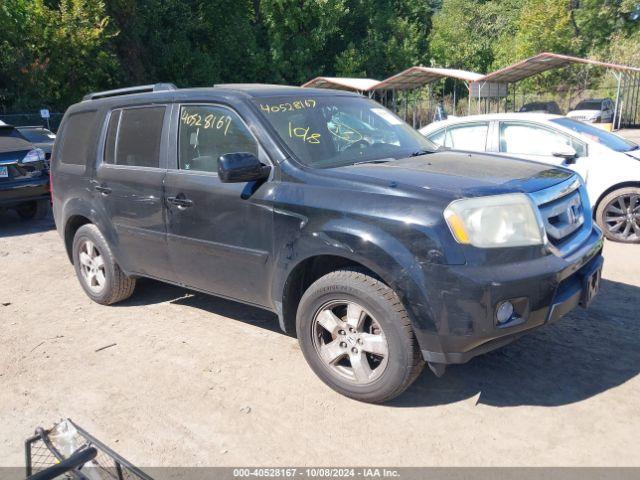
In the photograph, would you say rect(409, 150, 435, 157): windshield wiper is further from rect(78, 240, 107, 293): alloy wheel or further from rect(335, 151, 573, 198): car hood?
rect(78, 240, 107, 293): alloy wheel

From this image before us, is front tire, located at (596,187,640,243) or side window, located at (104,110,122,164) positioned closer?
side window, located at (104,110,122,164)

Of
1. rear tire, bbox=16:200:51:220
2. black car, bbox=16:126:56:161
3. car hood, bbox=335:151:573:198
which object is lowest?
rear tire, bbox=16:200:51:220

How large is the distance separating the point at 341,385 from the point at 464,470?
0.92m

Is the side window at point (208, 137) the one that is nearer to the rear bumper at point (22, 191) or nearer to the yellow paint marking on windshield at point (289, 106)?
the yellow paint marking on windshield at point (289, 106)

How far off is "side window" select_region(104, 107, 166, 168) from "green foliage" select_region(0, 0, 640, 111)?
1790 cm

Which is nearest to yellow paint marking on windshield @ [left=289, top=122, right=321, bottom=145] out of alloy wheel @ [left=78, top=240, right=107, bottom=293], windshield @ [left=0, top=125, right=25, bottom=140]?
alloy wheel @ [left=78, top=240, right=107, bottom=293]

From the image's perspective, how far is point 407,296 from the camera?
317 cm

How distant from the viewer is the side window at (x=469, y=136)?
7.68 m

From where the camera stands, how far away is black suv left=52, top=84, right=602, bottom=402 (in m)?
3.11

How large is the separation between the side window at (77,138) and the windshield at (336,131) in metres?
2.01

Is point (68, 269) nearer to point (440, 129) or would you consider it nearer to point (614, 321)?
point (440, 129)

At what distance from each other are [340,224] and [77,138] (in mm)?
3193

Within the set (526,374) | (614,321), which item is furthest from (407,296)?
(614,321)

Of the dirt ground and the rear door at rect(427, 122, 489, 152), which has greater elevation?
the rear door at rect(427, 122, 489, 152)
